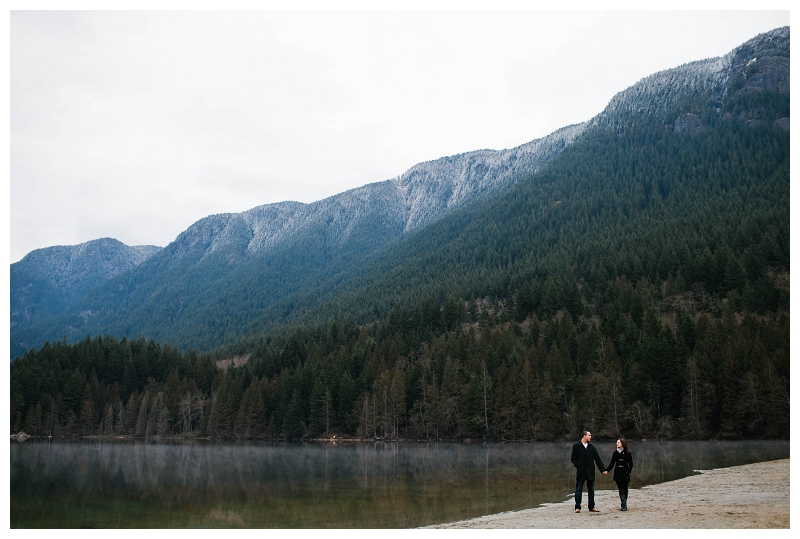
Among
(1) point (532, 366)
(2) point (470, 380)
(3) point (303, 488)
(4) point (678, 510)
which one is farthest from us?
(2) point (470, 380)

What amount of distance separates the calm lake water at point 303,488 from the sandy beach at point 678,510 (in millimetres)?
2407

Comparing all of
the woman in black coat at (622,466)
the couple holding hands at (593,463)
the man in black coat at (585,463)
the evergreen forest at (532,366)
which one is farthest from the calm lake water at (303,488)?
the evergreen forest at (532,366)

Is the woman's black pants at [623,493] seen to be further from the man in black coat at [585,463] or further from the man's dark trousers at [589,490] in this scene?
the man's dark trousers at [589,490]

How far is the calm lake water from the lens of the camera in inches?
1046

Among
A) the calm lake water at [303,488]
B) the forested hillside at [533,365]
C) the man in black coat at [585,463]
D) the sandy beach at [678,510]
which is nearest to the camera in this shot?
the sandy beach at [678,510]

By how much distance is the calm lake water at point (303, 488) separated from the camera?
87.1 ft

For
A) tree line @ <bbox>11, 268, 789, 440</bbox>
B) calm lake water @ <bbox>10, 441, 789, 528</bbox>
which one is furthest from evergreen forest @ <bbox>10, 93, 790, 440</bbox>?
calm lake water @ <bbox>10, 441, 789, 528</bbox>

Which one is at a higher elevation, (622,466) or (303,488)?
(622,466)

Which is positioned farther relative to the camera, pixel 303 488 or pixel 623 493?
pixel 303 488

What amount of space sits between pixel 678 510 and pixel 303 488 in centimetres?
2111

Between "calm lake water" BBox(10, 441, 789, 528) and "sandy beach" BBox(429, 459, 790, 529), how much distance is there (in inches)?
94.8

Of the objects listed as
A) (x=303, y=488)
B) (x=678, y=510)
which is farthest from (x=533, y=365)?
(x=678, y=510)

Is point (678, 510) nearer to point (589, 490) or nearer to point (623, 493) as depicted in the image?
point (623, 493)

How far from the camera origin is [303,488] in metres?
36.2
